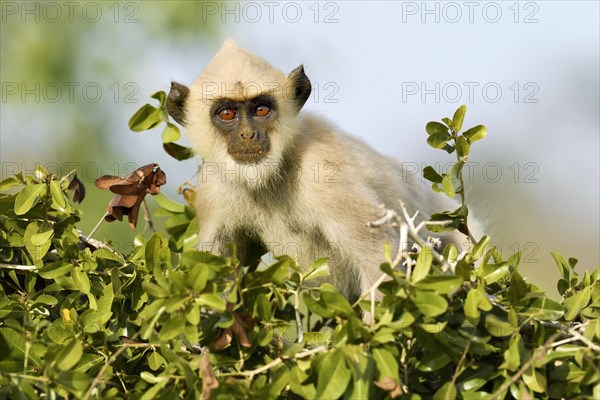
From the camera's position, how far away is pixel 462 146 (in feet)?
13.7

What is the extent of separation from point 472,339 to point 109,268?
191cm

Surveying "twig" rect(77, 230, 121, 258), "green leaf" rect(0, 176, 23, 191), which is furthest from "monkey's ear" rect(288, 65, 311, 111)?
"green leaf" rect(0, 176, 23, 191)

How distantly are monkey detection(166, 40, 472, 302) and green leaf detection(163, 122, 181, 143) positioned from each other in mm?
1733

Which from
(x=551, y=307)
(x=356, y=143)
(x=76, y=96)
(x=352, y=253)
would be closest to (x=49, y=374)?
(x=551, y=307)

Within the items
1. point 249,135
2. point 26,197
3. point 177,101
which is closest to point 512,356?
point 26,197

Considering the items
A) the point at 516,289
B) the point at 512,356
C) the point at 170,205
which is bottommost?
the point at 512,356

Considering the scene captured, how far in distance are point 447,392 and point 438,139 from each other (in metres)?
1.45

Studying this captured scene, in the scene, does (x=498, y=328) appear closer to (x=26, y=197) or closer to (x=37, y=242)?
(x=37, y=242)

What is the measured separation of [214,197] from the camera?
590 centimetres

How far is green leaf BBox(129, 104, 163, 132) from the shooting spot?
3.81 metres

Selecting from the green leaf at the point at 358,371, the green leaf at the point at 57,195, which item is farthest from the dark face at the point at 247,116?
the green leaf at the point at 358,371

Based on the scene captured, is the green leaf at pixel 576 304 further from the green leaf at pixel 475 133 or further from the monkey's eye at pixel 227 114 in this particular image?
the monkey's eye at pixel 227 114

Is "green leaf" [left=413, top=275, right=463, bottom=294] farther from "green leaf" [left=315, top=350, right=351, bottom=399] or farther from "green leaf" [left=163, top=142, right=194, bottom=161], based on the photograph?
"green leaf" [left=163, top=142, right=194, bottom=161]

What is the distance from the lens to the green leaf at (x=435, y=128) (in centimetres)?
418
